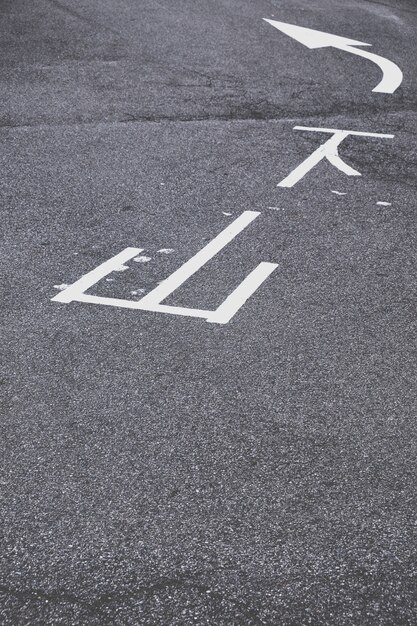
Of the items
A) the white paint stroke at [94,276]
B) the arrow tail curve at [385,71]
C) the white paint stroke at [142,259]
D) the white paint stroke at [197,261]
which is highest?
the arrow tail curve at [385,71]

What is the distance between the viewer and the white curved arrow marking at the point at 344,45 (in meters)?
11.4

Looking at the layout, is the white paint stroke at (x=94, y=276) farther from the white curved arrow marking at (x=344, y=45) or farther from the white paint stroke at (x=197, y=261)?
the white curved arrow marking at (x=344, y=45)

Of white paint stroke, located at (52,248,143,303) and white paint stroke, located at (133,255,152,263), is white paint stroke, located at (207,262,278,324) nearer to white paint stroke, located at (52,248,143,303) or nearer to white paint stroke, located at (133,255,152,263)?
white paint stroke, located at (133,255,152,263)

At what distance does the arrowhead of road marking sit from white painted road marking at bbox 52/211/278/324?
Answer: 7475 millimetres

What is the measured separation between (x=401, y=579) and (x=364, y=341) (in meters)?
2.08

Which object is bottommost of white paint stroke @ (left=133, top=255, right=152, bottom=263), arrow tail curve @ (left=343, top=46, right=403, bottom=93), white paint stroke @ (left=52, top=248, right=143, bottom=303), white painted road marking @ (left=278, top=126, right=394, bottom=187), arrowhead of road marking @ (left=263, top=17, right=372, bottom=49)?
white paint stroke @ (left=52, top=248, right=143, bottom=303)

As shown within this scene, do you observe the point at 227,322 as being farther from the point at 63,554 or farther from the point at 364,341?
the point at 63,554

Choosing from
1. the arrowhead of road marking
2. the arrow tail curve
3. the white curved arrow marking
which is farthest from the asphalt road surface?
the arrowhead of road marking

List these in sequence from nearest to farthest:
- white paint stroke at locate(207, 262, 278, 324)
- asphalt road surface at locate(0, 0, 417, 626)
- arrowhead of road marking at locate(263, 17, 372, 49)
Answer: asphalt road surface at locate(0, 0, 417, 626)
white paint stroke at locate(207, 262, 278, 324)
arrowhead of road marking at locate(263, 17, 372, 49)

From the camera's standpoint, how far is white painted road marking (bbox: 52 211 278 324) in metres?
5.68

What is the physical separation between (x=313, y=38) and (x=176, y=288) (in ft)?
29.0

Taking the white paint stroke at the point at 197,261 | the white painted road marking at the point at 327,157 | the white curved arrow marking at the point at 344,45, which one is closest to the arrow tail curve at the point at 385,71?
the white curved arrow marking at the point at 344,45

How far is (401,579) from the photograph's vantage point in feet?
11.5

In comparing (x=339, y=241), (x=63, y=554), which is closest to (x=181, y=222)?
(x=339, y=241)
